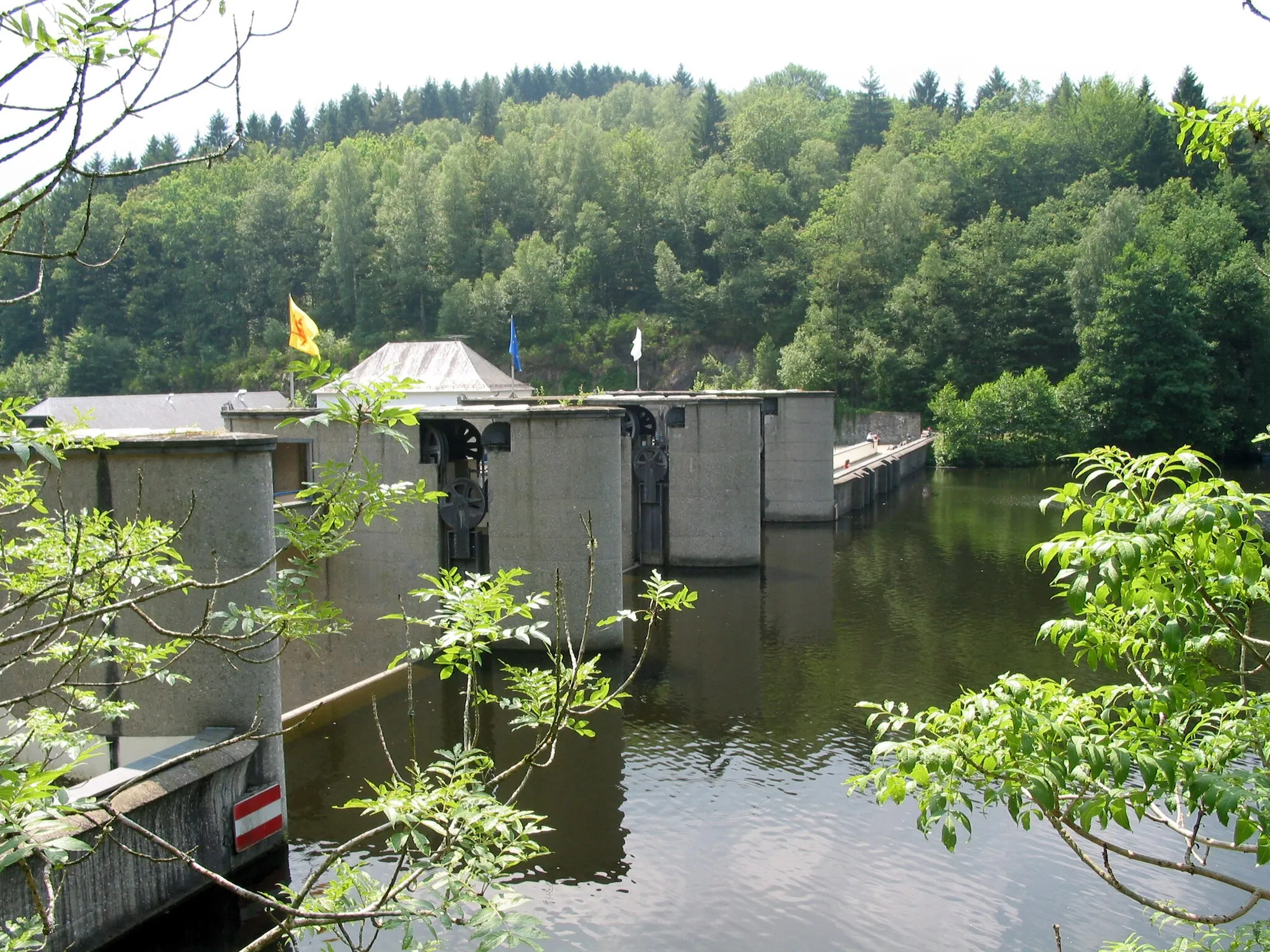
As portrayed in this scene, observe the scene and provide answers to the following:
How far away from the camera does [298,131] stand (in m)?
129

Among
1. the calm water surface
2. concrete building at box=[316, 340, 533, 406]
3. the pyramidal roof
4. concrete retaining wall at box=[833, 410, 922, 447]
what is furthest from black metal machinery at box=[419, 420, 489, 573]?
concrete retaining wall at box=[833, 410, 922, 447]

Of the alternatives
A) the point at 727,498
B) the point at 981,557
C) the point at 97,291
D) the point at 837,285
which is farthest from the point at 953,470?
the point at 97,291

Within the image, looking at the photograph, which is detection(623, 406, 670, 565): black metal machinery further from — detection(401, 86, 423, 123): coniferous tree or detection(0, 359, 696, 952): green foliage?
detection(401, 86, 423, 123): coniferous tree

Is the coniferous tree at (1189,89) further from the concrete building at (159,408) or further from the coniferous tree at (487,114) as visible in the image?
the coniferous tree at (487,114)

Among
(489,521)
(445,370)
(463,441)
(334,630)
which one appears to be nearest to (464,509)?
(489,521)

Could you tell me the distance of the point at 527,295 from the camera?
220 feet

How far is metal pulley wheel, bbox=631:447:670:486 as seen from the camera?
72.2 feet

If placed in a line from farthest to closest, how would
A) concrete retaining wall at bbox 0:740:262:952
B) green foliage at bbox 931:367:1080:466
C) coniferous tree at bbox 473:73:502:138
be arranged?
coniferous tree at bbox 473:73:502:138, green foliage at bbox 931:367:1080:466, concrete retaining wall at bbox 0:740:262:952

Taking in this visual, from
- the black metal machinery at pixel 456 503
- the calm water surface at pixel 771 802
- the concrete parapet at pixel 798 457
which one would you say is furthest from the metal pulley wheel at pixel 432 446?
the concrete parapet at pixel 798 457

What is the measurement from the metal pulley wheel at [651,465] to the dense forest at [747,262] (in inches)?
1158

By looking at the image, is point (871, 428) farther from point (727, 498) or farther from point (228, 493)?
point (228, 493)

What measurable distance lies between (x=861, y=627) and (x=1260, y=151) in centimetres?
5191

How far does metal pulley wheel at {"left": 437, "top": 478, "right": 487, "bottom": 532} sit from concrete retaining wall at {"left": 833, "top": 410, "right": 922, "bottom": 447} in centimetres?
3755

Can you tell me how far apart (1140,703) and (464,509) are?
42.1ft
